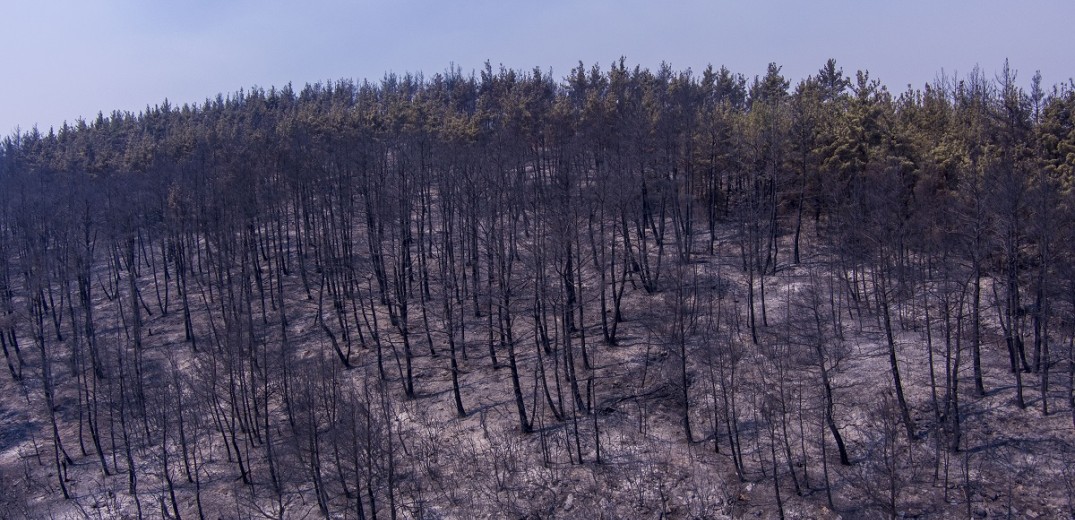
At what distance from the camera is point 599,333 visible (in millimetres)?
43000

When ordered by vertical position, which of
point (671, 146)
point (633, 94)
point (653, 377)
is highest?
point (633, 94)

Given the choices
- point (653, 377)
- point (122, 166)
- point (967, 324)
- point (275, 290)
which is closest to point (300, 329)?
point (275, 290)

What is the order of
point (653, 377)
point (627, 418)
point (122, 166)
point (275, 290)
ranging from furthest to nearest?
point (122, 166) → point (275, 290) → point (653, 377) → point (627, 418)

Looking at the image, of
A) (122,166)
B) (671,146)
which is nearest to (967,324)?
(671,146)

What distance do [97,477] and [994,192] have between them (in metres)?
40.1

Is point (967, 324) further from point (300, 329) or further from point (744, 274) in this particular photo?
point (300, 329)

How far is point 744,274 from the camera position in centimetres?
4706

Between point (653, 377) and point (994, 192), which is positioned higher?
point (994, 192)

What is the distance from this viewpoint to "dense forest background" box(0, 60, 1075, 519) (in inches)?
1210

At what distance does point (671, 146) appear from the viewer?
5300 centimetres

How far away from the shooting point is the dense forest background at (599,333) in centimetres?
3073

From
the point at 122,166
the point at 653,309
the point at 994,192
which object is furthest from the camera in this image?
the point at 122,166

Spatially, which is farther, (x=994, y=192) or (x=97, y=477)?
(x=97, y=477)

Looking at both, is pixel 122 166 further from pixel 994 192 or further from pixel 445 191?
pixel 994 192
